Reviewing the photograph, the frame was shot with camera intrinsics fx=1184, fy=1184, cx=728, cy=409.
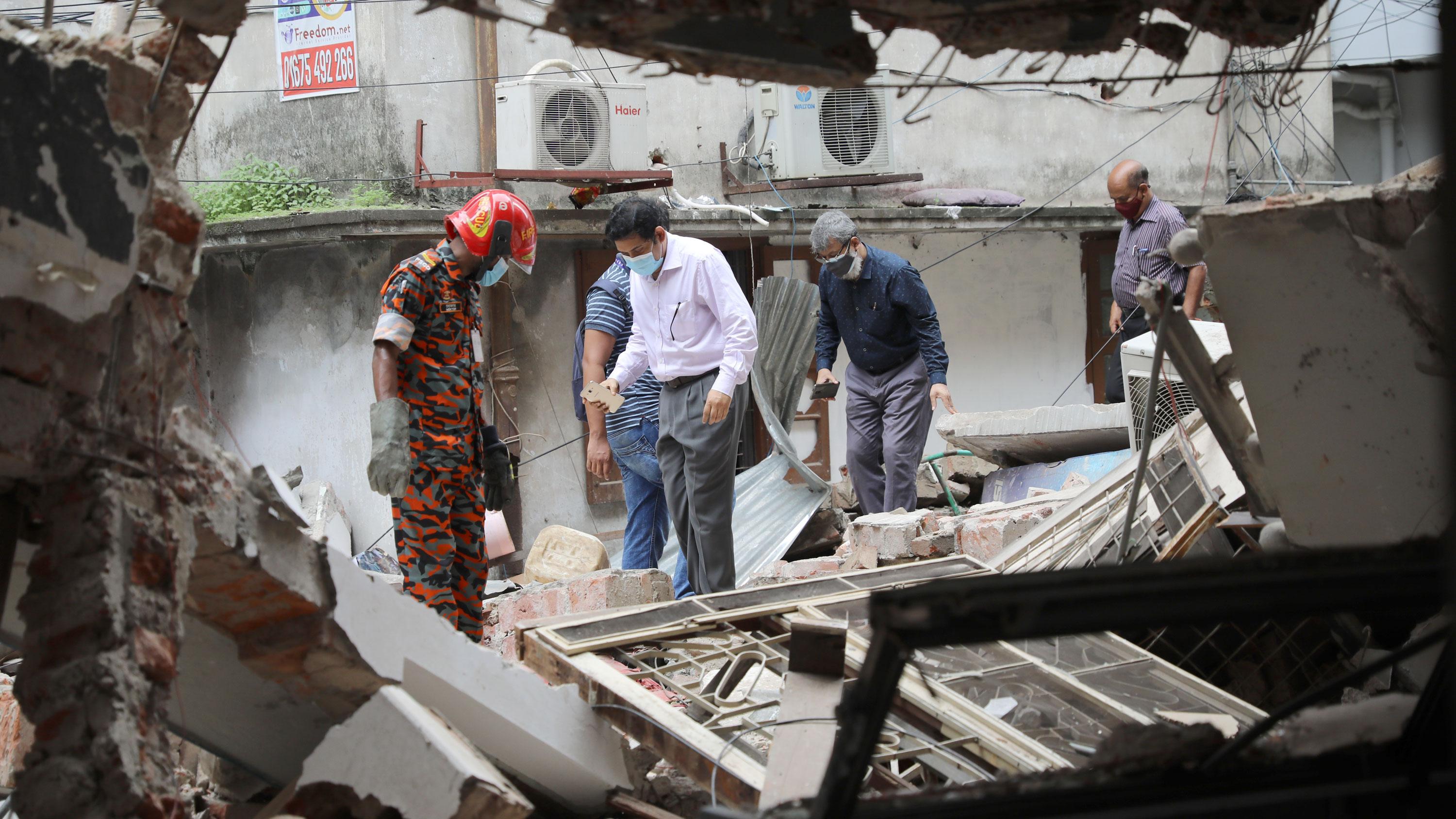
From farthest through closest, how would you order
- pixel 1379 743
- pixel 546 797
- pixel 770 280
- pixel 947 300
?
pixel 947 300, pixel 770 280, pixel 546 797, pixel 1379 743

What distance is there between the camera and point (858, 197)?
1051cm

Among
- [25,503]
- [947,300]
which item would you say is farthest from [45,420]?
[947,300]

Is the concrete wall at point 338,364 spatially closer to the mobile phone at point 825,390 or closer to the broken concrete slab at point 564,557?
the broken concrete slab at point 564,557

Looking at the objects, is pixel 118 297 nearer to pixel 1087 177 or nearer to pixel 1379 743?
pixel 1379 743

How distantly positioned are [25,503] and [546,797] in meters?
1.78

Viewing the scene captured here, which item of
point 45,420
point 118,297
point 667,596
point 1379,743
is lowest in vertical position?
point 667,596

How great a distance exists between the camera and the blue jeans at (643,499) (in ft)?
20.2

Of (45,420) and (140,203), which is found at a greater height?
(140,203)

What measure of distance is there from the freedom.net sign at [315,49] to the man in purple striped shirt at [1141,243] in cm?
564

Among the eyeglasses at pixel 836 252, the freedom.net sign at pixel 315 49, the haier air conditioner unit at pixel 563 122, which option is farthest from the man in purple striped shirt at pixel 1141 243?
the freedom.net sign at pixel 315 49

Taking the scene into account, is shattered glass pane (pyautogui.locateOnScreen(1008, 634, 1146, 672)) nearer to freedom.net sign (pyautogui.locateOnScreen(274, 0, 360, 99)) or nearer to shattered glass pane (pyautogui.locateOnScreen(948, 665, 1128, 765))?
shattered glass pane (pyautogui.locateOnScreen(948, 665, 1128, 765))

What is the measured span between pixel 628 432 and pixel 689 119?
4561 mm

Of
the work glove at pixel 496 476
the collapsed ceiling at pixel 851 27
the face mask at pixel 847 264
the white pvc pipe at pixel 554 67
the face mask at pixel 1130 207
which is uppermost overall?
the white pvc pipe at pixel 554 67

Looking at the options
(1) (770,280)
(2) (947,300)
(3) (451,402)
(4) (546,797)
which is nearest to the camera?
(4) (546,797)
